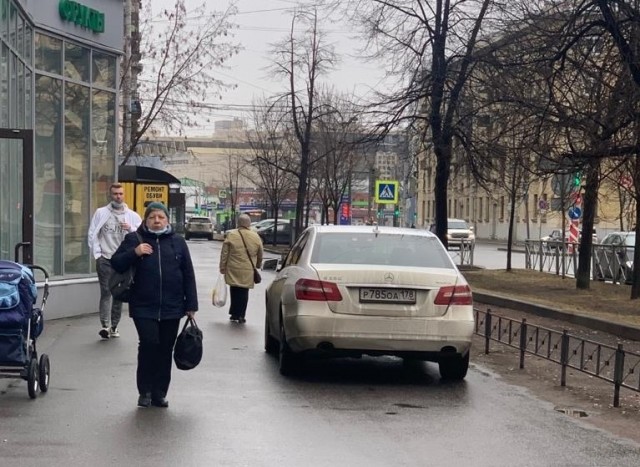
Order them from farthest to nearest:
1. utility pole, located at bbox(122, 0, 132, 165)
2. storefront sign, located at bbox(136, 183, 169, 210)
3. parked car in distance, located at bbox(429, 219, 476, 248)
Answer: parked car in distance, located at bbox(429, 219, 476, 248) → storefront sign, located at bbox(136, 183, 169, 210) → utility pole, located at bbox(122, 0, 132, 165)

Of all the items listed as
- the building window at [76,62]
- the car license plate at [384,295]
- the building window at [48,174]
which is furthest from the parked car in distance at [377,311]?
the building window at [76,62]

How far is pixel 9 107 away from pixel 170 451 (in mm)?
8435

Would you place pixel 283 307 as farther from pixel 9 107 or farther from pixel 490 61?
pixel 490 61

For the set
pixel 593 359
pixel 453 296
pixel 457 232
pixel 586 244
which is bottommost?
pixel 457 232

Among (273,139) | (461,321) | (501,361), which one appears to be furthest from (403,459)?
(273,139)

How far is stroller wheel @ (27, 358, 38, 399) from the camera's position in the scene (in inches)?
314

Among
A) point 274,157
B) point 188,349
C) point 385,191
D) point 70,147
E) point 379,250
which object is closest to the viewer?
point 188,349

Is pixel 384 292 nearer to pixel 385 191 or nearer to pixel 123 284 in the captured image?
pixel 123 284

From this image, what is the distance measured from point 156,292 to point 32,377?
1.25 metres

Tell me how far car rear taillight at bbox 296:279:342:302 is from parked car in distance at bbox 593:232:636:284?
17.9 meters

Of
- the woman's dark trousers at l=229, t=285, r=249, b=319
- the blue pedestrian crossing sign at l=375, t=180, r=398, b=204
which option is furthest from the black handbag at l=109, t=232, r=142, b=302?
the blue pedestrian crossing sign at l=375, t=180, r=398, b=204

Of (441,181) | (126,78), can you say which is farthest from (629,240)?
(126,78)

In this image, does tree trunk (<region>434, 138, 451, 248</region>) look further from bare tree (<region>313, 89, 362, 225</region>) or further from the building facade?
bare tree (<region>313, 89, 362, 225</region>)

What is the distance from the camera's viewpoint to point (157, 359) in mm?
7953
